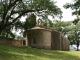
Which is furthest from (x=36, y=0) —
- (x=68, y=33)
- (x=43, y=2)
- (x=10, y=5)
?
(x=68, y=33)

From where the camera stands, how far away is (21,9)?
4706cm

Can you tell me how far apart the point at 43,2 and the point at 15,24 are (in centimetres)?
943

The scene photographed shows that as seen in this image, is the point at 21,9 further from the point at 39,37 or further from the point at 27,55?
the point at 27,55

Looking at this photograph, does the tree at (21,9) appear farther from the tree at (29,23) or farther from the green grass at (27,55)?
the green grass at (27,55)

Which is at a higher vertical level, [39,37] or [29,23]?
[29,23]

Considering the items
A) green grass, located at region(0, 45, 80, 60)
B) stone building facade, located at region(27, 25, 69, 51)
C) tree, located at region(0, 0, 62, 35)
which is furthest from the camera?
stone building facade, located at region(27, 25, 69, 51)

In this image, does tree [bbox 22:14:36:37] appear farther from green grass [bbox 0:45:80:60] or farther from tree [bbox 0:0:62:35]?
green grass [bbox 0:45:80:60]

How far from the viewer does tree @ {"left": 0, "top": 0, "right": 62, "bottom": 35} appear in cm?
4419

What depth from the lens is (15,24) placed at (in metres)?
49.1

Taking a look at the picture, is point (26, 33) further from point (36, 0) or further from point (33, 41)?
point (36, 0)

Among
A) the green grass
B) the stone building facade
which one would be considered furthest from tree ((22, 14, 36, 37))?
the green grass

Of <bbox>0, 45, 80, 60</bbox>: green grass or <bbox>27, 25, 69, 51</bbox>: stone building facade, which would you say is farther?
<bbox>27, 25, 69, 51</bbox>: stone building facade

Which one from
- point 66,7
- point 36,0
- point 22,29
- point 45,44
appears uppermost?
point 36,0

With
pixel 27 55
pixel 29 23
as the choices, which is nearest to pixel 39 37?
pixel 29 23
